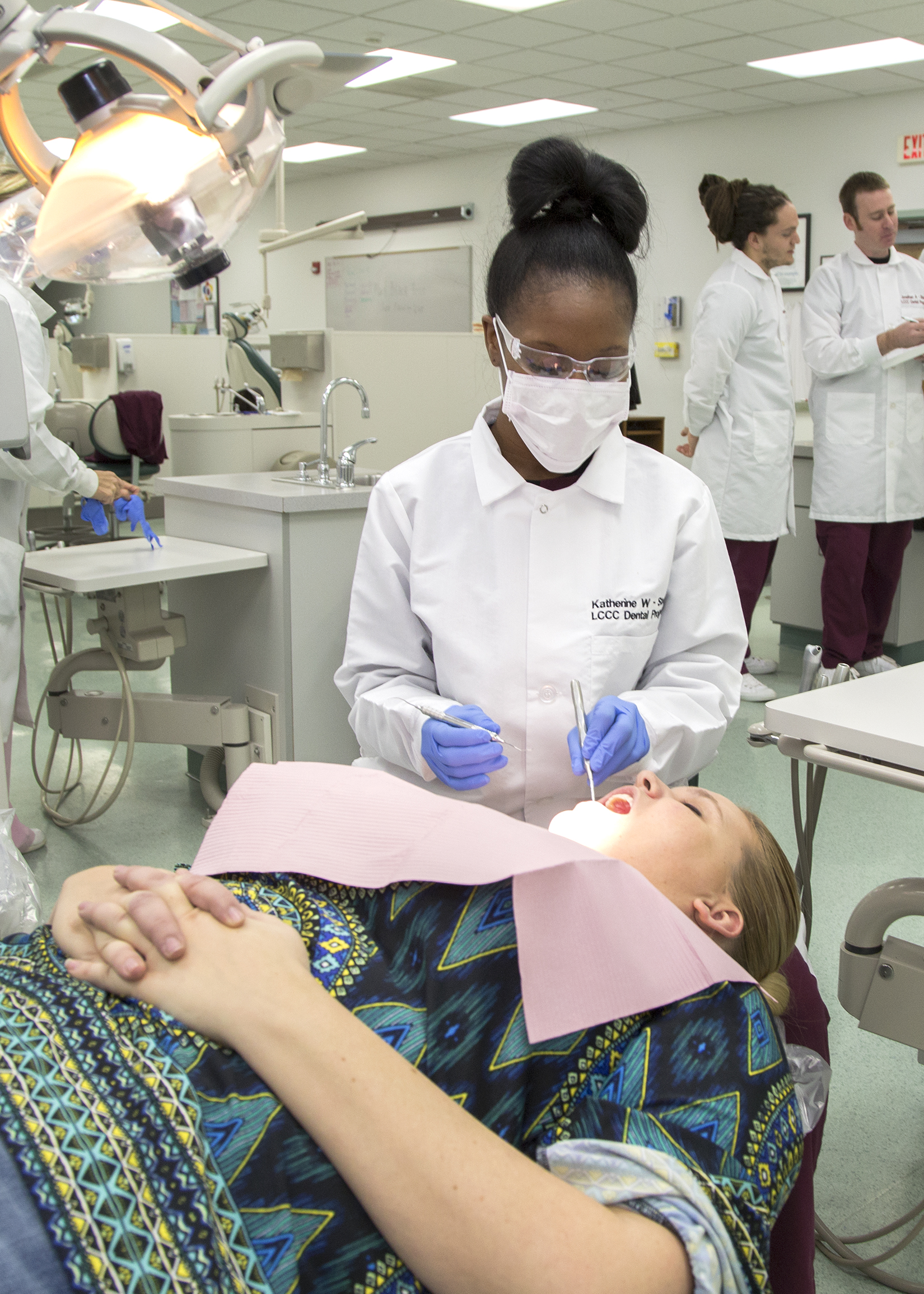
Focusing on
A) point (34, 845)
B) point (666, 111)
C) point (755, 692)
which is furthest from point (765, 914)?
point (666, 111)

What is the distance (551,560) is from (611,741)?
0.25m

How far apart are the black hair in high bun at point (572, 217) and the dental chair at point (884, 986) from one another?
0.80 m

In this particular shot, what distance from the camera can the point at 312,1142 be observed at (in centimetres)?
73

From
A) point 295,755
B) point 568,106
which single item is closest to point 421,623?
point 295,755

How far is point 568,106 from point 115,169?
674 centimetres

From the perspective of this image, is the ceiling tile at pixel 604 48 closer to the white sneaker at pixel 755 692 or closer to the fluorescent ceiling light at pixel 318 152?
the fluorescent ceiling light at pixel 318 152

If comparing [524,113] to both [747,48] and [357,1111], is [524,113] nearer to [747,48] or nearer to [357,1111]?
[747,48]

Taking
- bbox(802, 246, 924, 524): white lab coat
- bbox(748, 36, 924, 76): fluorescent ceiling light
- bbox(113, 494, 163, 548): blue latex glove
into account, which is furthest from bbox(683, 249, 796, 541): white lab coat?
bbox(748, 36, 924, 76): fluorescent ceiling light

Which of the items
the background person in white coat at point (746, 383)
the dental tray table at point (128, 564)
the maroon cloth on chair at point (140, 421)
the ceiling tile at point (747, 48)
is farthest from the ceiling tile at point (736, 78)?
the dental tray table at point (128, 564)

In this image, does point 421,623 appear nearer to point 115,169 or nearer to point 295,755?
point 115,169

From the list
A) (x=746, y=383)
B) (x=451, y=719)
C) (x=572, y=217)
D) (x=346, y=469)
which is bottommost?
(x=451, y=719)

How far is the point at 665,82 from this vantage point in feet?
20.5

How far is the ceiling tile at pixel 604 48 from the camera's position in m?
5.43

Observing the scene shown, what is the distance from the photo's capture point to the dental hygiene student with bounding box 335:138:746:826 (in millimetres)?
1275
